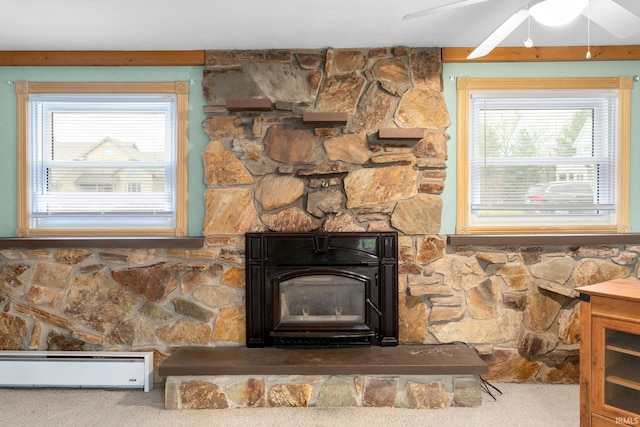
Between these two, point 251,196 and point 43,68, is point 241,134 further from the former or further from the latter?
point 43,68

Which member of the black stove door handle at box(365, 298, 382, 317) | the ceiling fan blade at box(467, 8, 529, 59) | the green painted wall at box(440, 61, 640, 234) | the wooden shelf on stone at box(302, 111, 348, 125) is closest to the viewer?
the ceiling fan blade at box(467, 8, 529, 59)

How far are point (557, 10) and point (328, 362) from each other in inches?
86.9

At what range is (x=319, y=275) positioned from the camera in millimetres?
3064

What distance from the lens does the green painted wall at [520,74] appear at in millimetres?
3137

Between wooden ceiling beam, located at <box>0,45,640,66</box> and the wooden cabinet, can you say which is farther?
wooden ceiling beam, located at <box>0,45,640,66</box>

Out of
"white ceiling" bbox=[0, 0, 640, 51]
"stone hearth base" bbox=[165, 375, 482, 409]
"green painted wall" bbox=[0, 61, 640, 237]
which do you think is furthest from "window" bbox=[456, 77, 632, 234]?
"stone hearth base" bbox=[165, 375, 482, 409]

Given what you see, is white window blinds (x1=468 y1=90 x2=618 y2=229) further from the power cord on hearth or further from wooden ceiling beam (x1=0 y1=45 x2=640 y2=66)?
the power cord on hearth

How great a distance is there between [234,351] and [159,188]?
1.32m

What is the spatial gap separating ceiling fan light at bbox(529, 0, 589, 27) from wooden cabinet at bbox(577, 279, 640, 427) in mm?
1434

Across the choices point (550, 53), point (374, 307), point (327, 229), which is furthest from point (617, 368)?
point (550, 53)

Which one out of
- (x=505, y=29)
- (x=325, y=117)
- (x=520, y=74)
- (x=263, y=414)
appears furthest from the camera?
(x=520, y=74)

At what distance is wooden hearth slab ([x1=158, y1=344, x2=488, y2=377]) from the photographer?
2.68 metres

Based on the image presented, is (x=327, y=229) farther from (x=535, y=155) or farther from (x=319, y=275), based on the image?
(x=535, y=155)

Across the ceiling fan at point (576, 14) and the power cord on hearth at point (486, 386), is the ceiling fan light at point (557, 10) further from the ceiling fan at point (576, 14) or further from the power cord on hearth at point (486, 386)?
the power cord on hearth at point (486, 386)
